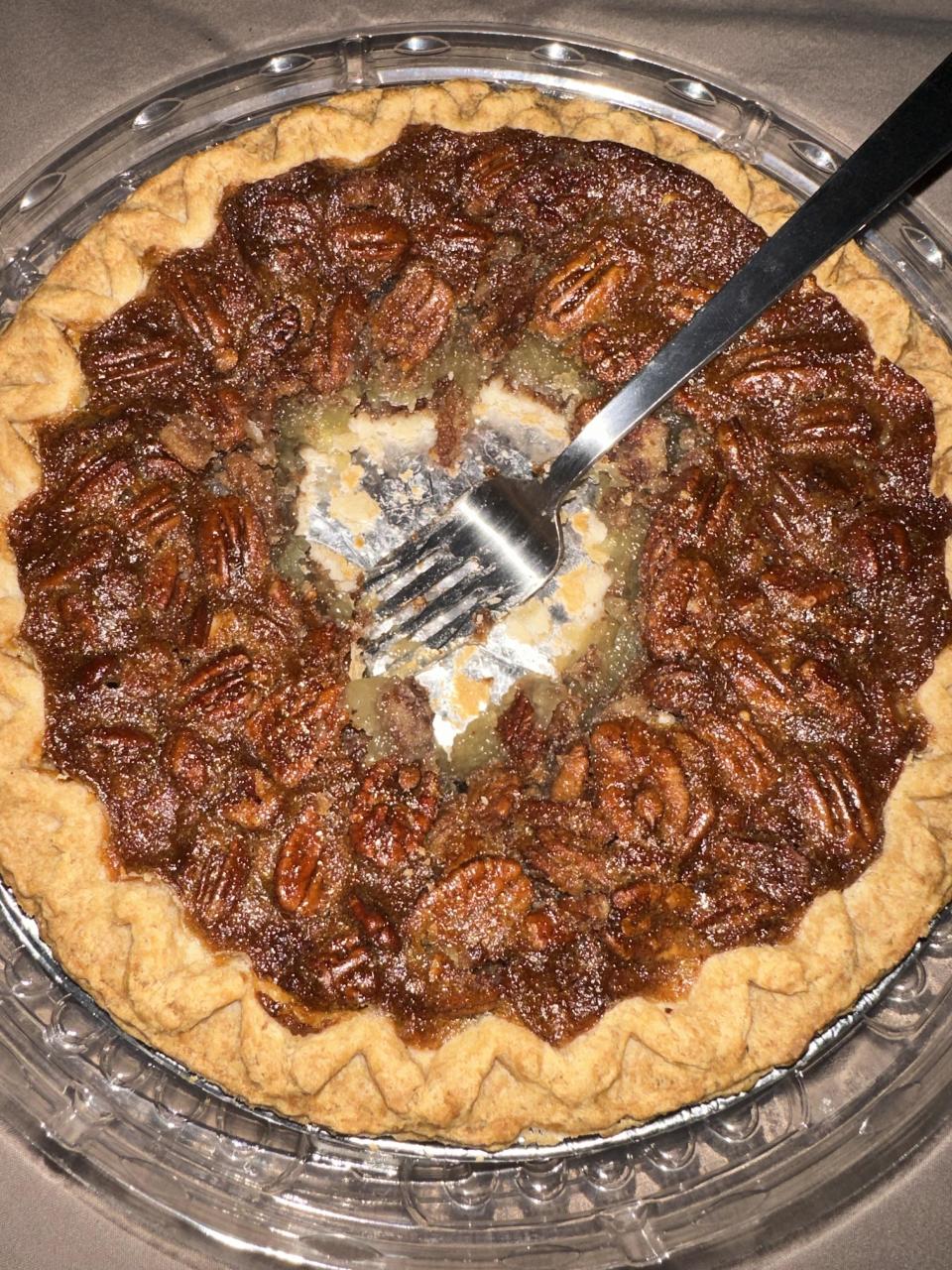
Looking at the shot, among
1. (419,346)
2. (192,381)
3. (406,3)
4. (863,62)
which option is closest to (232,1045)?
(192,381)

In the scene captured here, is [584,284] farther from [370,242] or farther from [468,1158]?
[468,1158]

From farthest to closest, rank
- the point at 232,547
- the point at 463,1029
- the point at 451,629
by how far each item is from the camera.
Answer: the point at 451,629
the point at 232,547
the point at 463,1029

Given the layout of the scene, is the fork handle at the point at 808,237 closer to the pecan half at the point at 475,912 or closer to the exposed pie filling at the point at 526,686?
the exposed pie filling at the point at 526,686

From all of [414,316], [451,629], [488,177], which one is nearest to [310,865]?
[451,629]

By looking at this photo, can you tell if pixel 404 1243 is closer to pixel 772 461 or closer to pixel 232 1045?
pixel 232 1045

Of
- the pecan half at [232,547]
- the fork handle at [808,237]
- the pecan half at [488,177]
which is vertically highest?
the pecan half at [488,177]

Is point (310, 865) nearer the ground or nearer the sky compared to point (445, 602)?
nearer the ground

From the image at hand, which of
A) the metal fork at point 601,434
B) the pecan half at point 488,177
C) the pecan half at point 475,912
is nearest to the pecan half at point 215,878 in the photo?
the pecan half at point 475,912
